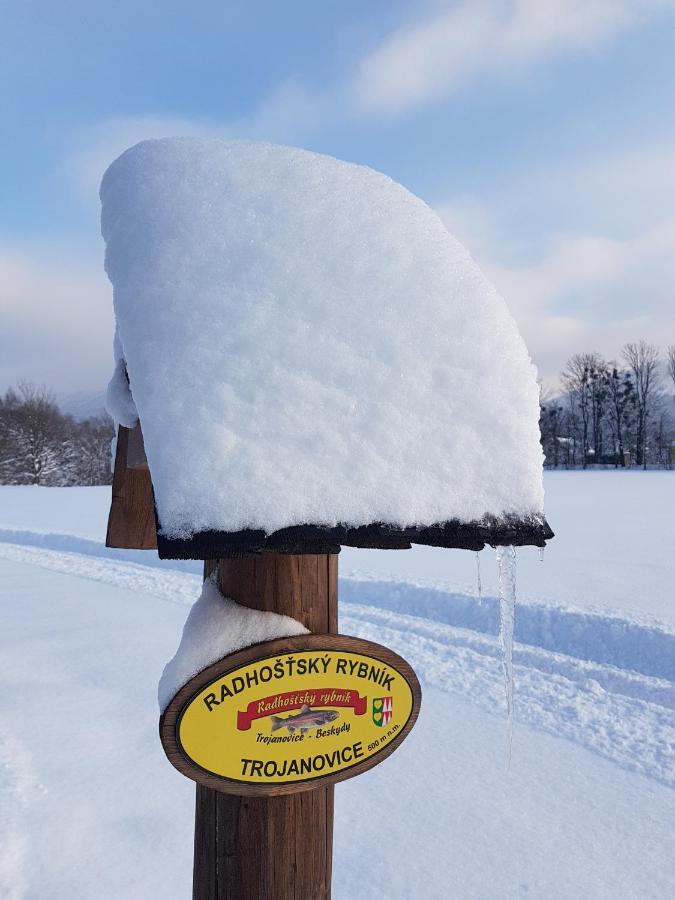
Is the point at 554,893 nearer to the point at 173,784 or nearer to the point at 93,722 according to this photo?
the point at 173,784

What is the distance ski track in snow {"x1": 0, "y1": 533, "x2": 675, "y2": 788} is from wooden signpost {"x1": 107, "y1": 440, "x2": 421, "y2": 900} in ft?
5.73

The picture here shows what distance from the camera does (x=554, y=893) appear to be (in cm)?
227

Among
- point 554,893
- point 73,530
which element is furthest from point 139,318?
point 73,530

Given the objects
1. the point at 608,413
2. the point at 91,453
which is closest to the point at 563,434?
the point at 608,413

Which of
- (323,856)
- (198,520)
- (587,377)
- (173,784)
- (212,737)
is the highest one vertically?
(587,377)

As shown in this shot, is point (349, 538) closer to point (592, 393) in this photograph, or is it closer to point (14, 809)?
point (14, 809)

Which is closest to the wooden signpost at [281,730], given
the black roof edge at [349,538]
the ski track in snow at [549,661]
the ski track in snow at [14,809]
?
the black roof edge at [349,538]

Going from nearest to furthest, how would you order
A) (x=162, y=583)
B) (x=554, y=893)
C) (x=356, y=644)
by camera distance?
(x=356, y=644) → (x=554, y=893) → (x=162, y=583)

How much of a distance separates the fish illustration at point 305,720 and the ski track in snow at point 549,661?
1982 millimetres

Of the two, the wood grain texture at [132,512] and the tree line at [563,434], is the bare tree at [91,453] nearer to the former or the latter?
the tree line at [563,434]

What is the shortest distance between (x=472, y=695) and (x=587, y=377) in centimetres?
4730

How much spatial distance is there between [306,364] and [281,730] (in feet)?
2.88

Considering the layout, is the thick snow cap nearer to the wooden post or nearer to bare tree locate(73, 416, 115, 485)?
the wooden post

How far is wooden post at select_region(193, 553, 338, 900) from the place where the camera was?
1435mm
